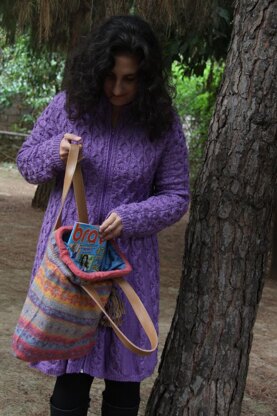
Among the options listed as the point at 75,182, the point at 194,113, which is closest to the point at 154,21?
the point at 75,182

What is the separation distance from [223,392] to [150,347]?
401 millimetres

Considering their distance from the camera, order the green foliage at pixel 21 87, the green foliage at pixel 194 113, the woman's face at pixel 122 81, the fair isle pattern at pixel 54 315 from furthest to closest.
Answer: the green foliage at pixel 21 87, the green foliage at pixel 194 113, the woman's face at pixel 122 81, the fair isle pattern at pixel 54 315

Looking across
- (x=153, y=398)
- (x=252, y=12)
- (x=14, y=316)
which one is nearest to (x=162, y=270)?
(x=14, y=316)

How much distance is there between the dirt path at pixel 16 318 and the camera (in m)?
3.31

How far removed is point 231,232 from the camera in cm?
242

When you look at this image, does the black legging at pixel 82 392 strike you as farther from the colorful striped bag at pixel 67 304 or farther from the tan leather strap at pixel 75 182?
the tan leather strap at pixel 75 182

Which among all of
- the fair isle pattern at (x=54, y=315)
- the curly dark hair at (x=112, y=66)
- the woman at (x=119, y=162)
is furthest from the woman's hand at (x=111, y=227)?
the curly dark hair at (x=112, y=66)

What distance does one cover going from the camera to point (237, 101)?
2408 millimetres

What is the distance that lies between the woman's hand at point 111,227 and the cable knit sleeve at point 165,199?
0.05ft

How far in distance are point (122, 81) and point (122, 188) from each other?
0.34m

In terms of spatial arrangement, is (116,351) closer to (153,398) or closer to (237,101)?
(153,398)

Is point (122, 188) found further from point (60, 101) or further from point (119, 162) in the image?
point (60, 101)

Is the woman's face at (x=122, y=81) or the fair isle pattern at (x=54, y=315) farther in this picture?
the woman's face at (x=122, y=81)

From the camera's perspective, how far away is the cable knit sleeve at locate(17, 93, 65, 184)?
7.11 feet
